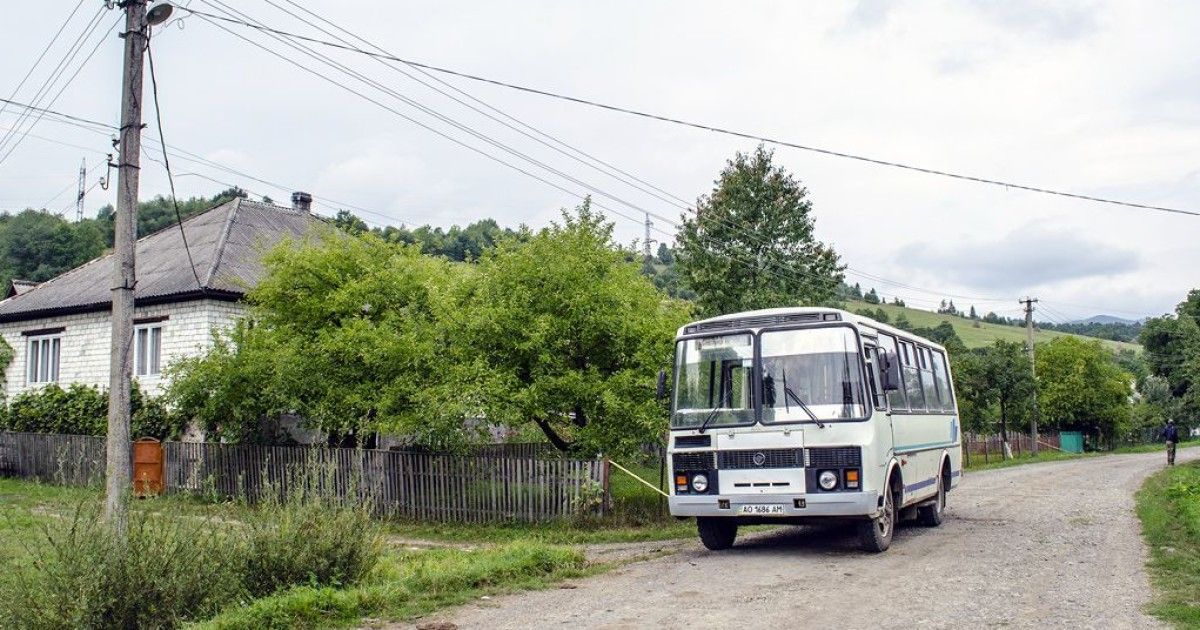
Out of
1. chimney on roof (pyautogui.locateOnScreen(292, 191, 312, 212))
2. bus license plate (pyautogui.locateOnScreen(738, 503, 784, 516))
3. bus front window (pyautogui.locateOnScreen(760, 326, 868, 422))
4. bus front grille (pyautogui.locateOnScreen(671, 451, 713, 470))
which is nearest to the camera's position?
bus license plate (pyautogui.locateOnScreen(738, 503, 784, 516))

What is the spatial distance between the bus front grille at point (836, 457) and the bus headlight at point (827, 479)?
8cm

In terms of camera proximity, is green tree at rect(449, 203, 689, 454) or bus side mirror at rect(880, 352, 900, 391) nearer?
bus side mirror at rect(880, 352, 900, 391)

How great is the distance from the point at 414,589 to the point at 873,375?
6.22 metres

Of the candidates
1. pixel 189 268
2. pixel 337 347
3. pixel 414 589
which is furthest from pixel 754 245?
pixel 414 589

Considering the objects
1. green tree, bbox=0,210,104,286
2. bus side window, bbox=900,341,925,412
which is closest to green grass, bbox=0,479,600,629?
bus side window, bbox=900,341,925,412

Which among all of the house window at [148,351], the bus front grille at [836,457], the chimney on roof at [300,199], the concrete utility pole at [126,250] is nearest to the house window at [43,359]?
the house window at [148,351]

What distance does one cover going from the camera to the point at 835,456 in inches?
456

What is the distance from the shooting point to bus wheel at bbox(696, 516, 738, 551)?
42.0ft

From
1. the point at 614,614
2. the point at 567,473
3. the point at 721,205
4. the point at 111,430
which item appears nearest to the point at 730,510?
the point at 614,614

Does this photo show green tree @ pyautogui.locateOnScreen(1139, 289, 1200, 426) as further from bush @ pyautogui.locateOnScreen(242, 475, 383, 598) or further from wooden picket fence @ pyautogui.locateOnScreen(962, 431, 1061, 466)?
bush @ pyautogui.locateOnScreen(242, 475, 383, 598)

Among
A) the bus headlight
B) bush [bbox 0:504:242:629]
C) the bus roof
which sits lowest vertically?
bush [bbox 0:504:242:629]

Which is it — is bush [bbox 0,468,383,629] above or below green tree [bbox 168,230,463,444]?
below

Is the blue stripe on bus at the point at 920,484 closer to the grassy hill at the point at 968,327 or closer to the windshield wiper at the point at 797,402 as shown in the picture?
the windshield wiper at the point at 797,402

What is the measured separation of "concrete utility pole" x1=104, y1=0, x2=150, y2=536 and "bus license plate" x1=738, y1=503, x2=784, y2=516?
23.2ft
